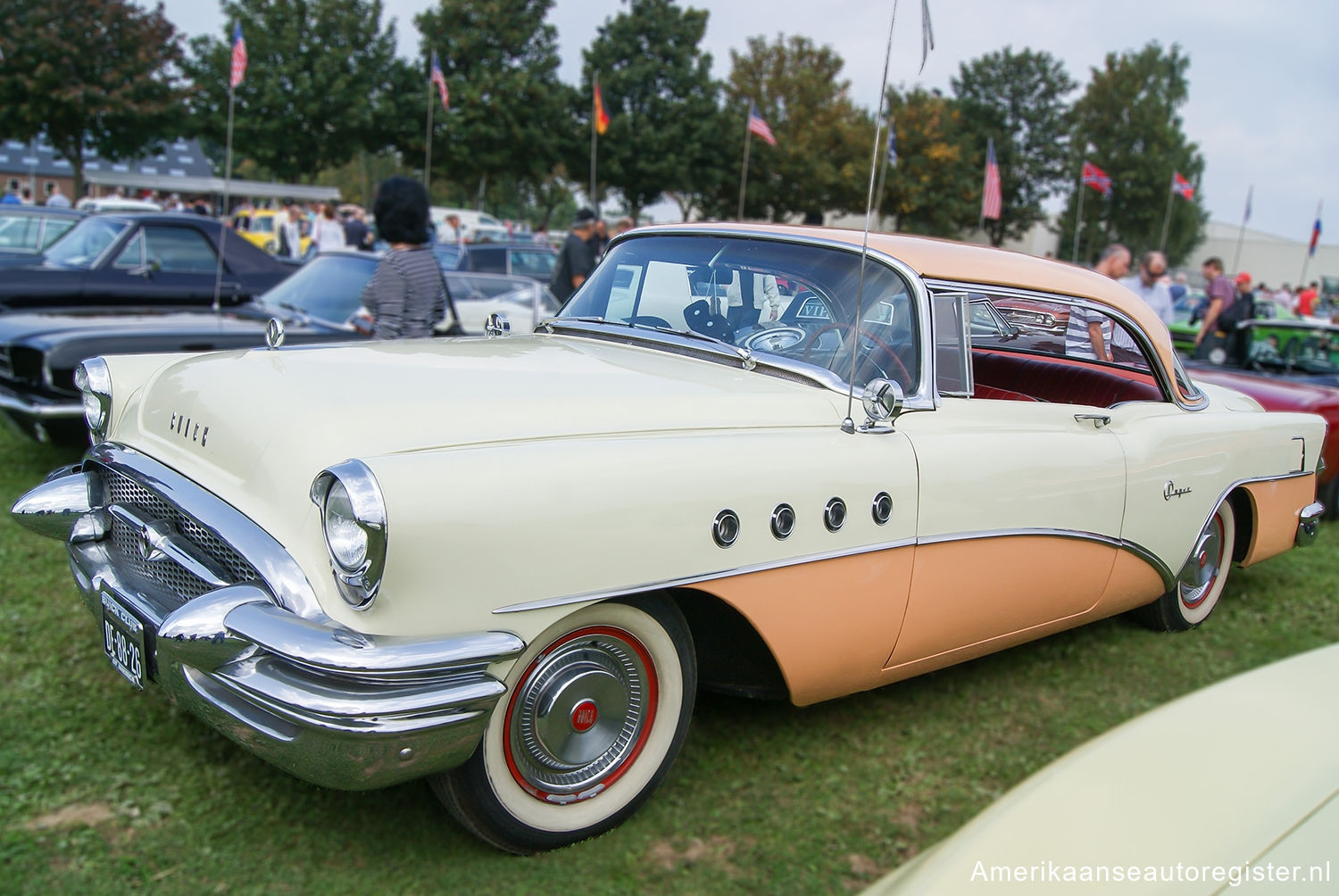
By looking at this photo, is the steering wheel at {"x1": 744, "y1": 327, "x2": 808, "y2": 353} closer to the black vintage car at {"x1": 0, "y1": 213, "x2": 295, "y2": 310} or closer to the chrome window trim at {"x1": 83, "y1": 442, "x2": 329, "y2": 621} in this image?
the chrome window trim at {"x1": 83, "y1": 442, "x2": 329, "y2": 621}

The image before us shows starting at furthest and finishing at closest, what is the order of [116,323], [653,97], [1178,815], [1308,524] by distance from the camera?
[653,97], [116,323], [1308,524], [1178,815]

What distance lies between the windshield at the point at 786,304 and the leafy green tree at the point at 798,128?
34680 mm

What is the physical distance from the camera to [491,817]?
2264mm

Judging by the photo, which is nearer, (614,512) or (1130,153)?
(614,512)

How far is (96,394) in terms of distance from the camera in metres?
3.07

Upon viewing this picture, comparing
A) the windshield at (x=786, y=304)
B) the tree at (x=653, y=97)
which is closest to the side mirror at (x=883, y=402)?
the windshield at (x=786, y=304)

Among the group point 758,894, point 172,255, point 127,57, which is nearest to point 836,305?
point 758,894

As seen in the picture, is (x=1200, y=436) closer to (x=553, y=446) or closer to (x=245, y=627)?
(x=553, y=446)

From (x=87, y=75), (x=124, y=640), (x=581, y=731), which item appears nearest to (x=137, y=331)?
(x=124, y=640)

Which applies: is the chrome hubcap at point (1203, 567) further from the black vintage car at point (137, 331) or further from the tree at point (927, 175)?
the tree at point (927, 175)

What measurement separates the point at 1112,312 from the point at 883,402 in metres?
1.44

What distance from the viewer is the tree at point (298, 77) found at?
30.5m

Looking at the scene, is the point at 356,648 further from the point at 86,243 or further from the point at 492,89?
the point at 492,89

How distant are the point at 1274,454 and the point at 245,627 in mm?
4008
